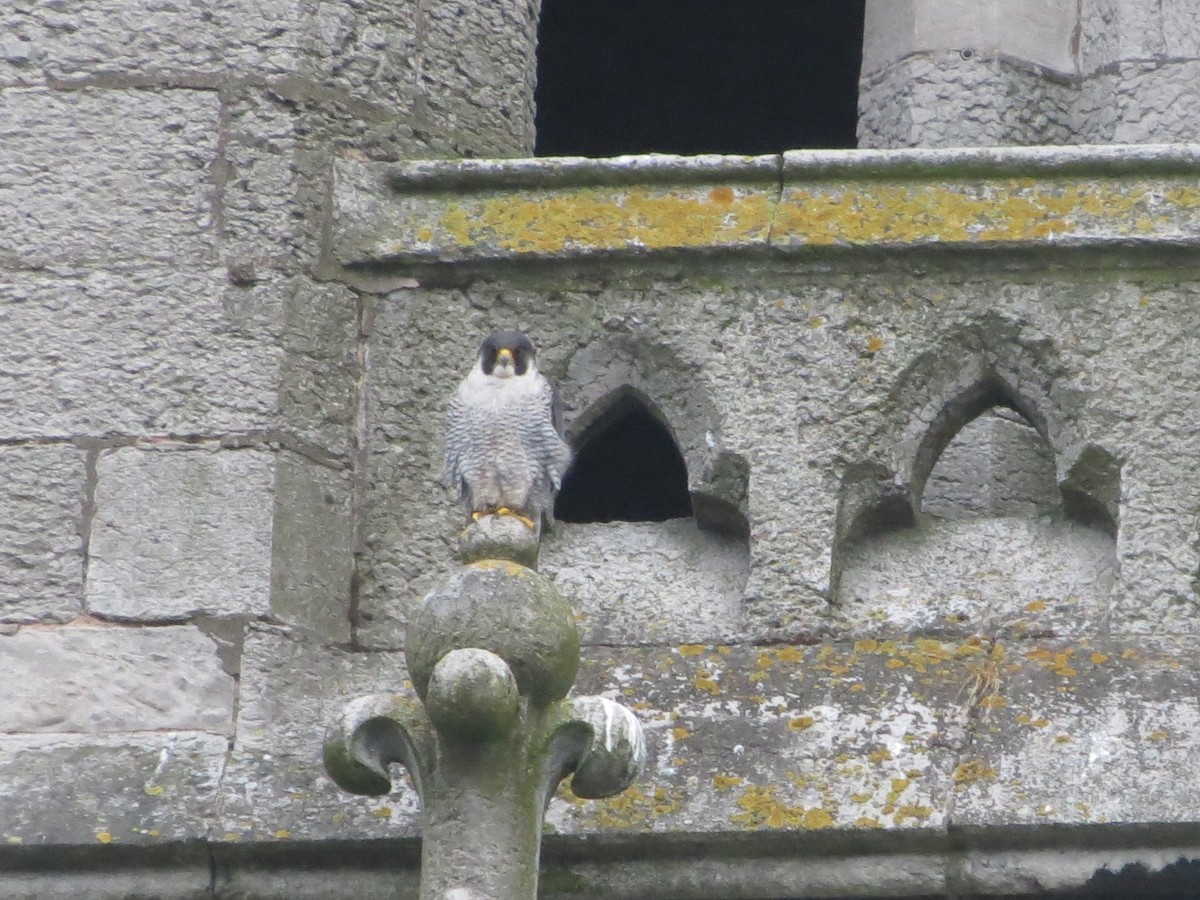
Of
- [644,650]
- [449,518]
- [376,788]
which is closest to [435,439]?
[449,518]

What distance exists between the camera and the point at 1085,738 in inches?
155

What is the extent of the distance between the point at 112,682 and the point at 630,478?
2.16m

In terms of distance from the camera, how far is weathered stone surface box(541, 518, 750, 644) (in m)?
4.25

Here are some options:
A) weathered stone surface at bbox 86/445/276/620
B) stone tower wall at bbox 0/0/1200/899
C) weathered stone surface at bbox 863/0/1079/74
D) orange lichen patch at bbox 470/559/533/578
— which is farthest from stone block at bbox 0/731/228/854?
weathered stone surface at bbox 863/0/1079/74

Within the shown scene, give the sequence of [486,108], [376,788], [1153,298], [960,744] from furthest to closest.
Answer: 1. [486,108]
2. [1153,298]
3. [960,744]
4. [376,788]

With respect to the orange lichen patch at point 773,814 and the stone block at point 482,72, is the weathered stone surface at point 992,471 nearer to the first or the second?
the orange lichen patch at point 773,814

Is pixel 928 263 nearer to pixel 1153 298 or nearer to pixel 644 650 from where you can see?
pixel 1153 298

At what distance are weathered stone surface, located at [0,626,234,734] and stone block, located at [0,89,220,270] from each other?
537 millimetres

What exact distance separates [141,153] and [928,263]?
1.07m

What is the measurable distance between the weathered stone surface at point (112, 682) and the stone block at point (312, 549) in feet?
0.43

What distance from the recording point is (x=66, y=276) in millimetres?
4406

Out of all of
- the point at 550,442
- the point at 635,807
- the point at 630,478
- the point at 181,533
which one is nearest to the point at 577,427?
the point at 550,442

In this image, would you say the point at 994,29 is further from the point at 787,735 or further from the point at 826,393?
the point at 787,735

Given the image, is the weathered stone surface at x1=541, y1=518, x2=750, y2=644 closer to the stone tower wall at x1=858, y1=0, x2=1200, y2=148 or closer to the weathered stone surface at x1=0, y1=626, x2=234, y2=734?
the weathered stone surface at x1=0, y1=626, x2=234, y2=734
